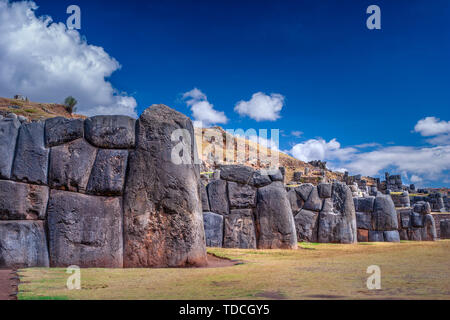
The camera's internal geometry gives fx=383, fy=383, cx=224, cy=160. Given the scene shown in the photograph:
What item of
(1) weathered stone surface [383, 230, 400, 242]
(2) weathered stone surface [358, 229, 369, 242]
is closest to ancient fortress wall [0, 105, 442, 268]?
(2) weathered stone surface [358, 229, 369, 242]

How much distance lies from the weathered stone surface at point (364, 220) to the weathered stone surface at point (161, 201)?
11469 millimetres

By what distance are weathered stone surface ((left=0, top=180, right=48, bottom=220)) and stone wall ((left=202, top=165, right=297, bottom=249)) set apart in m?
5.44

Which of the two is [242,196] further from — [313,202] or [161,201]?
[161,201]

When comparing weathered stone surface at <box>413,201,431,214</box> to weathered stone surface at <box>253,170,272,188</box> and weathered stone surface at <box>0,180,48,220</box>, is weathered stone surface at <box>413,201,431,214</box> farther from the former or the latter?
weathered stone surface at <box>0,180,48,220</box>

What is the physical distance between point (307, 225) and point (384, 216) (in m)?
4.04

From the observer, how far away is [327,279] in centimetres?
436

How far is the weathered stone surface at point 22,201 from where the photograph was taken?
19.4ft

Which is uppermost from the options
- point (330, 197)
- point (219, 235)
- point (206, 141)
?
point (206, 141)

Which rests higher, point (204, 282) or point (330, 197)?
point (330, 197)

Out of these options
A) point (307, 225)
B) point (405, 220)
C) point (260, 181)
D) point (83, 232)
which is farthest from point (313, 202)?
point (83, 232)

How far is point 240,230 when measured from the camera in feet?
35.7
